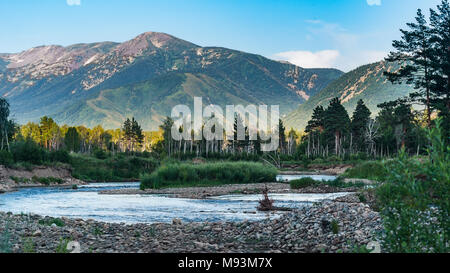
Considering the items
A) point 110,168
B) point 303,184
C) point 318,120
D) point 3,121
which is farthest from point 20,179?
point 318,120

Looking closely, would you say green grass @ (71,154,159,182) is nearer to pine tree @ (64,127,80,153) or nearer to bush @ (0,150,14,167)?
bush @ (0,150,14,167)

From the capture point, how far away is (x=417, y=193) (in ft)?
21.7

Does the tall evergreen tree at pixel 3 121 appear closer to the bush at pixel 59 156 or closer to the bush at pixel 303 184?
the bush at pixel 59 156

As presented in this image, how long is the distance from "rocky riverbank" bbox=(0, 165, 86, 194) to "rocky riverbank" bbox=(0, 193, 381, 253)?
42.6 meters

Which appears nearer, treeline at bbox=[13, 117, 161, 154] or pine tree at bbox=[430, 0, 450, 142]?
pine tree at bbox=[430, 0, 450, 142]

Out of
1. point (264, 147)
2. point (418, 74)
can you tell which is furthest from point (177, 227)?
point (264, 147)

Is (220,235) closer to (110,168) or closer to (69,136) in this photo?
(110,168)

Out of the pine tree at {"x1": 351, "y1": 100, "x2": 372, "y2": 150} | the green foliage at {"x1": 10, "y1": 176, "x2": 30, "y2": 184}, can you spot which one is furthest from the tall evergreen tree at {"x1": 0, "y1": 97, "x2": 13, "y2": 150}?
the pine tree at {"x1": 351, "y1": 100, "x2": 372, "y2": 150}

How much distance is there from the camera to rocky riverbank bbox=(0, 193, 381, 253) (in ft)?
36.3

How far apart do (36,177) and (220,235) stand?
180ft

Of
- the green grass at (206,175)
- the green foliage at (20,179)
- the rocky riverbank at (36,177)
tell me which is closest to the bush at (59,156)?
the rocky riverbank at (36,177)

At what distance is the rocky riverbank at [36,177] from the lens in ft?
187

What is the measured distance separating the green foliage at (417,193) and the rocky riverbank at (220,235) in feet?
9.62
